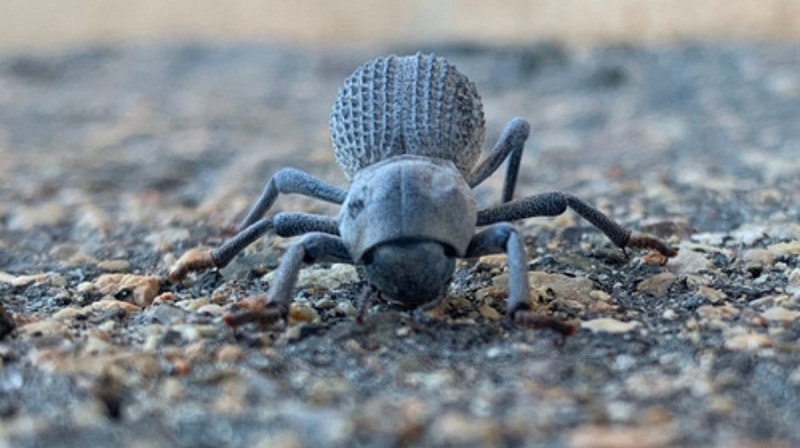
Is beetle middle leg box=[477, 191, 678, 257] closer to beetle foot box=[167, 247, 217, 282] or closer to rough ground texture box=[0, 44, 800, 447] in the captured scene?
rough ground texture box=[0, 44, 800, 447]

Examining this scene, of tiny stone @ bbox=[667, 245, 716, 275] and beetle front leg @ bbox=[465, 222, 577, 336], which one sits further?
tiny stone @ bbox=[667, 245, 716, 275]

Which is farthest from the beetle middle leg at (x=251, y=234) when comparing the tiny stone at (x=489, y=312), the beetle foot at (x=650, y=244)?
the beetle foot at (x=650, y=244)

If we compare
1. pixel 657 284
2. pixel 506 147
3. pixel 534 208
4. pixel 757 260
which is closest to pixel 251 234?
pixel 534 208

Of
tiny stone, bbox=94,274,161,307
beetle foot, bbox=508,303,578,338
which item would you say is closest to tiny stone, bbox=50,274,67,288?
tiny stone, bbox=94,274,161,307

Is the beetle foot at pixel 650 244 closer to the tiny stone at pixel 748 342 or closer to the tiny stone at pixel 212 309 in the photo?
the tiny stone at pixel 748 342

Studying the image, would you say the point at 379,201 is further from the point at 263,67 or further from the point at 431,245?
the point at 263,67

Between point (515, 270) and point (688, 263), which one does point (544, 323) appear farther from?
point (688, 263)

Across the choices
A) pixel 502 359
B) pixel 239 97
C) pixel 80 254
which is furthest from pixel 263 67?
pixel 502 359
